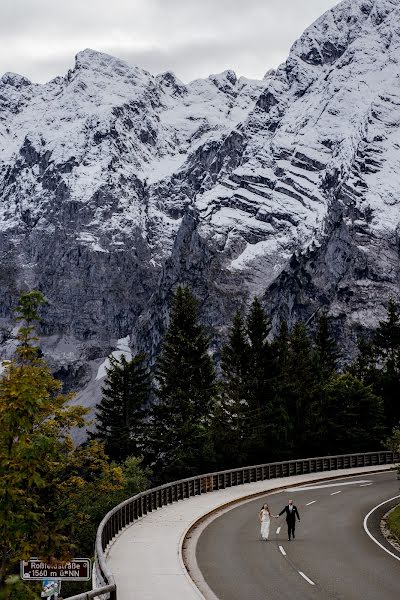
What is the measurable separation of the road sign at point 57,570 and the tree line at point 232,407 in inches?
1562

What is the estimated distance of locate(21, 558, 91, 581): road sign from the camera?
1630 cm

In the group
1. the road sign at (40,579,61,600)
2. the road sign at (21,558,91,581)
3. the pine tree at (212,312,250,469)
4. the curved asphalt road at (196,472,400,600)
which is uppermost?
the pine tree at (212,312,250,469)

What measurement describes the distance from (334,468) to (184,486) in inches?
801

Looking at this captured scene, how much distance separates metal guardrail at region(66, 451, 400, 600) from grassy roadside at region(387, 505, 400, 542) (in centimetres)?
1072

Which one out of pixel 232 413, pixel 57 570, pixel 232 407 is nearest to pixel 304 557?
pixel 57 570

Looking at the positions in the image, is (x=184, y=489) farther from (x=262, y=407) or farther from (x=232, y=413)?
(x=262, y=407)

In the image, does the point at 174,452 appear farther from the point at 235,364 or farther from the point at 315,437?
the point at 315,437

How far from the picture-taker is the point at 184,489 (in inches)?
1619

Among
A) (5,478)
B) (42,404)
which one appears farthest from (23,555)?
(42,404)

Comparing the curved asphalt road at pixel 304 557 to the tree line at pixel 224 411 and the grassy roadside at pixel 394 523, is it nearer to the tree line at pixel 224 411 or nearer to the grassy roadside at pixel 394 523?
the grassy roadside at pixel 394 523

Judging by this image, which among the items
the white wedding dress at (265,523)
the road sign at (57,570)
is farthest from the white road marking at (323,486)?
the road sign at (57,570)

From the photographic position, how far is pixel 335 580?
69.1 feet

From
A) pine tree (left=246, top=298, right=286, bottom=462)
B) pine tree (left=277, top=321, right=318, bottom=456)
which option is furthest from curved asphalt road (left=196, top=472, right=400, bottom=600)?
pine tree (left=277, top=321, right=318, bottom=456)

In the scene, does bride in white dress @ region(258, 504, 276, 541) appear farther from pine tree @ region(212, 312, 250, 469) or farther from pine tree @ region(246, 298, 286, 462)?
pine tree @ region(246, 298, 286, 462)
